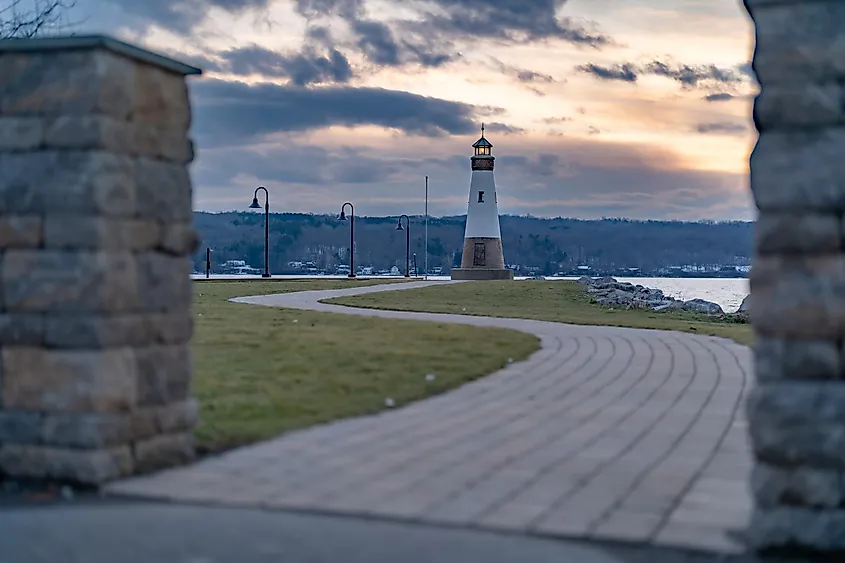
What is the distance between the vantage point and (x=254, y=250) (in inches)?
3947

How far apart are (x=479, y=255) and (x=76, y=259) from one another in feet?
156

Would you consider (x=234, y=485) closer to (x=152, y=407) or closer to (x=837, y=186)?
(x=152, y=407)

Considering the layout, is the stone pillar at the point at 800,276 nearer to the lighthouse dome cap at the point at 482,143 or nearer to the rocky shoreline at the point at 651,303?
the rocky shoreline at the point at 651,303

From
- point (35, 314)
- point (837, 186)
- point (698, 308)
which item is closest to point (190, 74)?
point (35, 314)

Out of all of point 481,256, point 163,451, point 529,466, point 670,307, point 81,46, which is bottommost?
point 529,466

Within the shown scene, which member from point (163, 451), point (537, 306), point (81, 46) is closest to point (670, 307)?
point (537, 306)

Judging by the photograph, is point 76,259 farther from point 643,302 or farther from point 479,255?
point 479,255

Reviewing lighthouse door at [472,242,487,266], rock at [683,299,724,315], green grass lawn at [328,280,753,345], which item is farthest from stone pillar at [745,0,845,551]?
lighthouse door at [472,242,487,266]

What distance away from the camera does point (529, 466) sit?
7.00 m

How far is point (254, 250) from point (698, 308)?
73.7 meters

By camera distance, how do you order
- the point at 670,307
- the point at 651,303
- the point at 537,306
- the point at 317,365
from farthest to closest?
the point at 651,303
the point at 670,307
the point at 537,306
the point at 317,365

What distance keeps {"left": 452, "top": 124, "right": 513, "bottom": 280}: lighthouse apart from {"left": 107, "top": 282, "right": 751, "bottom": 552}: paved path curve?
1659 inches

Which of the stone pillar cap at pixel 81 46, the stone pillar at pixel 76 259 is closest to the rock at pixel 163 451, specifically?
the stone pillar at pixel 76 259

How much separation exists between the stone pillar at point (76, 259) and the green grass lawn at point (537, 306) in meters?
12.2
